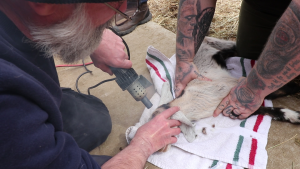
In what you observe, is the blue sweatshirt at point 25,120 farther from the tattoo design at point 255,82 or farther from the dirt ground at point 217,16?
the dirt ground at point 217,16

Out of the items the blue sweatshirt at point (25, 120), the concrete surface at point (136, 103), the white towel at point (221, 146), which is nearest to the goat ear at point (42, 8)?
the blue sweatshirt at point (25, 120)

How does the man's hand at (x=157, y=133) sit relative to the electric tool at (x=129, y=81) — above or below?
below

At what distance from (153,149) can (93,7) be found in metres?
0.85

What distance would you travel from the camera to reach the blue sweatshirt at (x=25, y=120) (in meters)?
0.62

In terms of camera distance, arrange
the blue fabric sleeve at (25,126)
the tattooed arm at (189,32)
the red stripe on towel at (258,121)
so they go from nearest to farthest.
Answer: the blue fabric sleeve at (25,126)
the red stripe on towel at (258,121)
the tattooed arm at (189,32)

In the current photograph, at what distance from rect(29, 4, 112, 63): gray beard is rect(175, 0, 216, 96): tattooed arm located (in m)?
0.95

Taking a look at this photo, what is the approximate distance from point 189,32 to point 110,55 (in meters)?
0.72

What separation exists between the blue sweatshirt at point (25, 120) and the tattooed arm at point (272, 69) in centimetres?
109

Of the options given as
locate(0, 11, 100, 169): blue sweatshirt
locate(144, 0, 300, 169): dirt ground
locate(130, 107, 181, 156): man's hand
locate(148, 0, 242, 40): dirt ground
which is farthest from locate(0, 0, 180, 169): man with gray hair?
locate(148, 0, 242, 40): dirt ground

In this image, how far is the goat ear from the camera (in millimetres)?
655

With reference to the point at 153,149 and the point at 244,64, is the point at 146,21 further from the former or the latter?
the point at 153,149

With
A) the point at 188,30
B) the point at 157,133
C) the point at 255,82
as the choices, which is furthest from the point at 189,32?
the point at 157,133

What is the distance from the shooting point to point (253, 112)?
152cm

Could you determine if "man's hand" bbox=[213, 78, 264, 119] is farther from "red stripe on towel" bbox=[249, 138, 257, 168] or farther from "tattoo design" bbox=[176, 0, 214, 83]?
"tattoo design" bbox=[176, 0, 214, 83]
